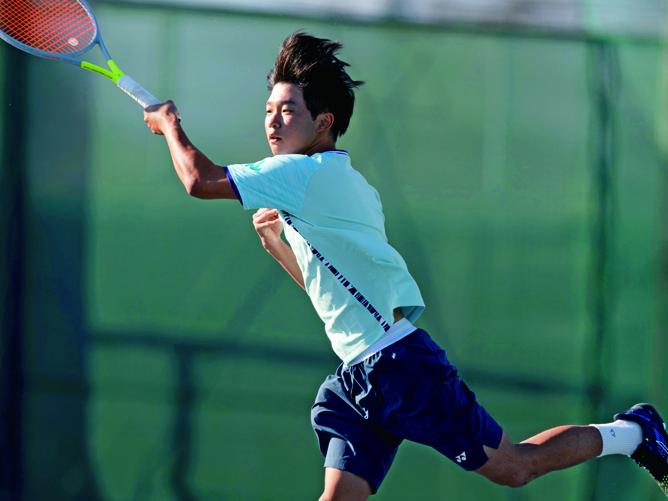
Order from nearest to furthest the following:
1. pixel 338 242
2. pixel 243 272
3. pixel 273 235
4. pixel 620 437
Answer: pixel 338 242, pixel 620 437, pixel 273 235, pixel 243 272

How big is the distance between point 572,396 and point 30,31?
2.82 metres

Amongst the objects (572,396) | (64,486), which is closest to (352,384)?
(572,396)

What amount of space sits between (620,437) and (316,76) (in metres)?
1.47

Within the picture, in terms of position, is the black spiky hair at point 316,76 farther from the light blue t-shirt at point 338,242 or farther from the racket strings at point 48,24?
the racket strings at point 48,24

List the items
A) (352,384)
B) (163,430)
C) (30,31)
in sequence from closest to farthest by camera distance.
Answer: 1. (352,384)
2. (30,31)
3. (163,430)

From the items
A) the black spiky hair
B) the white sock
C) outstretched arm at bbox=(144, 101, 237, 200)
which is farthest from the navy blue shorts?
the black spiky hair

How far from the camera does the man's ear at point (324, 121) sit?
79.7 inches

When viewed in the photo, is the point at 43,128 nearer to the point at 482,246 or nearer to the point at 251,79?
the point at 251,79

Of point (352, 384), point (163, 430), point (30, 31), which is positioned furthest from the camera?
point (163, 430)

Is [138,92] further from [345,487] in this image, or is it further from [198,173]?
[345,487]

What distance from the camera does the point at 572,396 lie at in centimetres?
324

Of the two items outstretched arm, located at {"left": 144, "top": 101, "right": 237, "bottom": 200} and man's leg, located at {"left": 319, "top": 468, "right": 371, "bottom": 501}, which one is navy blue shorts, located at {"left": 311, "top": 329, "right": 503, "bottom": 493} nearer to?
man's leg, located at {"left": 319, "top": 468, "right": 371, "bottom": 501}

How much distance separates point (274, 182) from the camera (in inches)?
68.9

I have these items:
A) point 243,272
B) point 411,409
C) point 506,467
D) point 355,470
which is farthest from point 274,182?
point 243,272
